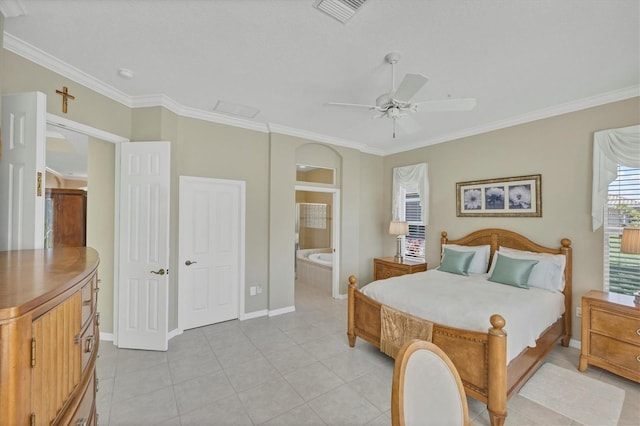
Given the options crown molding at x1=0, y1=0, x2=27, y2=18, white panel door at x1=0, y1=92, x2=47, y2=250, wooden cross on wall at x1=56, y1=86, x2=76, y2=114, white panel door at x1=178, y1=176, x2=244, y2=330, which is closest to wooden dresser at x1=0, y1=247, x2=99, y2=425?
white panel door at x1=0, y1=92, x2=47, y2=250

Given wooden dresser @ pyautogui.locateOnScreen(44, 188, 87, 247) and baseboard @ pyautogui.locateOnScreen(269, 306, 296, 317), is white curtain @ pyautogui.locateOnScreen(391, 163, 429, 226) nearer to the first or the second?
baseboard @ pyautogui.locateOnScreen(269, 306, 296, 317)

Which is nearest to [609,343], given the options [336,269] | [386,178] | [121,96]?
[336,269]

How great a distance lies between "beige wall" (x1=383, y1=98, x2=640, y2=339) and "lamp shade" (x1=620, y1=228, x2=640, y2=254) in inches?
21.5

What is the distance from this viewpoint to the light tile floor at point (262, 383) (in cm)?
210

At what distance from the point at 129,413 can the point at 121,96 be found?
300 cm

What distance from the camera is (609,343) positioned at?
2584 millimetres

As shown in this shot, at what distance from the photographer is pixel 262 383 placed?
2.51 m

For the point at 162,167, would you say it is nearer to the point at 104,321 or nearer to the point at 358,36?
the point at 104,321

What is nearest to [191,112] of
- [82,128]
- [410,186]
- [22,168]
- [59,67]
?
[82,128]

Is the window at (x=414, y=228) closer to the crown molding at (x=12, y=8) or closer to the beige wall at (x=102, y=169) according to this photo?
the beige wall at (x=102, y=169)

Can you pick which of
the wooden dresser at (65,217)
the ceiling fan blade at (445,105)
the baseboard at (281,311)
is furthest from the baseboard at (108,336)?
the ceiling fan blade at (445,105)

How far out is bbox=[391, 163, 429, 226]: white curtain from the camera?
15.8 feet

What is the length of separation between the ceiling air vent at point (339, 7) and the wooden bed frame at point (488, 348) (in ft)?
7.49

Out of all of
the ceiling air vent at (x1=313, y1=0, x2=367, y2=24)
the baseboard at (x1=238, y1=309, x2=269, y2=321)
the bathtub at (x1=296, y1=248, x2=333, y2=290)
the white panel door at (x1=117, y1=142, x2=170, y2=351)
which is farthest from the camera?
the bathtub at (x1=296, y1=248, x2=333, y2=290)
